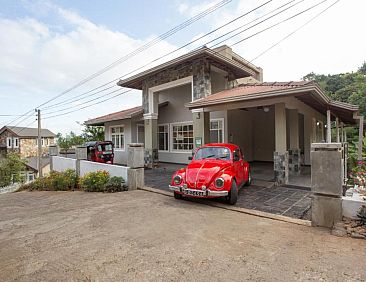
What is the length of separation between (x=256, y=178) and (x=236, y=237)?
5.61 metres

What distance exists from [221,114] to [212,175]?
23.5ft

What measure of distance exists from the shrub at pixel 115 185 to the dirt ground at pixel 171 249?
2.80 m

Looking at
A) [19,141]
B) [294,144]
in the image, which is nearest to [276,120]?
[294,144]

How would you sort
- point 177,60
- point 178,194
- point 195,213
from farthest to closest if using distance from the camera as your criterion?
point 177,60
point 178,194
point 195,213

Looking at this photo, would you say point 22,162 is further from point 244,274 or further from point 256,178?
point 244,274

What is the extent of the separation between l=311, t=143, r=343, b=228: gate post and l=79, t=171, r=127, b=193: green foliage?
6.27m

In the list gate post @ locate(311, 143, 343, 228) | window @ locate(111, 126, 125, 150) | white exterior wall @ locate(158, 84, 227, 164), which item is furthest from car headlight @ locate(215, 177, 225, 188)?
window @ locate(111, 126, 125, 150)

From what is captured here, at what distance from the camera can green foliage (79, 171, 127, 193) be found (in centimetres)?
833

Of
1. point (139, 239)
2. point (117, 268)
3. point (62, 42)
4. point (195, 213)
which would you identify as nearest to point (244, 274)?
point (117, 268)

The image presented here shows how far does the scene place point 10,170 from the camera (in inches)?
874

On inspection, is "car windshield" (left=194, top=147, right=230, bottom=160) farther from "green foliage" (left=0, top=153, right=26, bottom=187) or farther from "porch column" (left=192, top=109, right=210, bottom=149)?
"green foliage" (left=0, top=153, right=26, bottom=187)

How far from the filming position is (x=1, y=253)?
3510 mm

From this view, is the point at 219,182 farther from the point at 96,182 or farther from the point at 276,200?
the point at 96,182

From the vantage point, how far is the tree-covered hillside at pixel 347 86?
2301 centimetres
